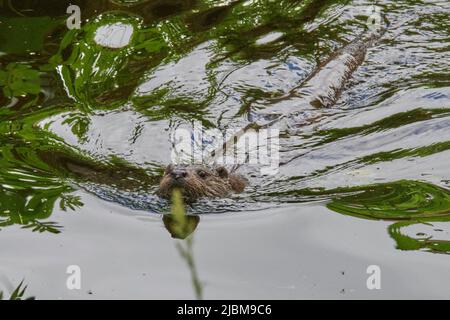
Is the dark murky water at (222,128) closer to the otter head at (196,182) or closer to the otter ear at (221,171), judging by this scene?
the otter head at (196,182)

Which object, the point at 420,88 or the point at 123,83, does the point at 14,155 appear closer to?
the point at 123,83

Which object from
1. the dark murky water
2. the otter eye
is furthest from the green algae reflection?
the otter eye

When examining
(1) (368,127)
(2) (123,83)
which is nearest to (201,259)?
(1) (368,127)

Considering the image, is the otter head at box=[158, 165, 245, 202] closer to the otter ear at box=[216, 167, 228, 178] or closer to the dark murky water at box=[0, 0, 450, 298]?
the otter ear at box=[216, 167, 228, 178]

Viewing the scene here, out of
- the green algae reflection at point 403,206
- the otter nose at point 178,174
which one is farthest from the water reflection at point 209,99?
the otter nose at point 178,174

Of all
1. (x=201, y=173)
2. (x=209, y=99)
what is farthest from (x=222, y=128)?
(x=201, y=173)

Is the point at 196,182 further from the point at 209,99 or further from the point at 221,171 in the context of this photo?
the point at 209,99

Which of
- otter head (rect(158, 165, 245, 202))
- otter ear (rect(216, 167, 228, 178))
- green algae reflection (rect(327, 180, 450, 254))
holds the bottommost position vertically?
green algae reflection (rect(327, 180, 450, 254))
